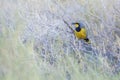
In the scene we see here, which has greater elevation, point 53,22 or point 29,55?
point 53,22

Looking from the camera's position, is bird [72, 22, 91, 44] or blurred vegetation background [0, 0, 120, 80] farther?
bird [72, 22, 91, 44]

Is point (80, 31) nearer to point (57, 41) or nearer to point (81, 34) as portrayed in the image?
point (81, 34)

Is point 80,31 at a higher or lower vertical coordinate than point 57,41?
higher

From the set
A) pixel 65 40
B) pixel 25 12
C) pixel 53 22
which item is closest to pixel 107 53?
pixel 65 40

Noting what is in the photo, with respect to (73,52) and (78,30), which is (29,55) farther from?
(78,30)

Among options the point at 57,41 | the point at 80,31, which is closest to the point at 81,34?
the point at 80,31

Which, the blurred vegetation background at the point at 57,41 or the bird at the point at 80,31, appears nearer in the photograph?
the blurred vegetation background at the point at 57,41

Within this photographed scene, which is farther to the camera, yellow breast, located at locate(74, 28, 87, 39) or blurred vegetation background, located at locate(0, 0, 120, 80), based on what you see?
yellow breast, located at locate(74, 28, 87, 39)

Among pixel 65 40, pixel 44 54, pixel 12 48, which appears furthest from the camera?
pixel 65 40
